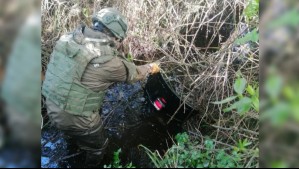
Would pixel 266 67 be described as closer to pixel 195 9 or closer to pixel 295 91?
pixel 295 91

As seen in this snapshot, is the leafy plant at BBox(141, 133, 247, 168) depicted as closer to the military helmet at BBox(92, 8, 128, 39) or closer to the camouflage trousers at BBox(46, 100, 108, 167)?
the camouflage trousers at BBox(46, 100, 108, 167)

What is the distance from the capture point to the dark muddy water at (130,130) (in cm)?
383

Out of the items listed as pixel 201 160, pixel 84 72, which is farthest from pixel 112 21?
pixel 201 160

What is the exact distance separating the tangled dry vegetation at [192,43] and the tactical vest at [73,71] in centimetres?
112

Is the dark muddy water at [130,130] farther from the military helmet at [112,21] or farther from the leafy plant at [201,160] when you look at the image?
the leafy plant at [201,160]

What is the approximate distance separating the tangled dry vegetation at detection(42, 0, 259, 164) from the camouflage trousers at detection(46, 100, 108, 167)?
1030 millimetres

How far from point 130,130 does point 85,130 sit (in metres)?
0.92

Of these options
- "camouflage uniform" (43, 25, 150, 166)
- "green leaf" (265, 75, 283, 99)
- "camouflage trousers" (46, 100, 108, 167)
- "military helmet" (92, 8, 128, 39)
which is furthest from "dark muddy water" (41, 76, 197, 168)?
"green leaf" (265, 75, 283, 99)

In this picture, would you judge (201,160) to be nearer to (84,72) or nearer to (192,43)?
(84,72)

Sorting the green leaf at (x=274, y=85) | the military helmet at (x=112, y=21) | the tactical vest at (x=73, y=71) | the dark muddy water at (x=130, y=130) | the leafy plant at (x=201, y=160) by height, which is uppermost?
the military helmet at (x=112, y=21)

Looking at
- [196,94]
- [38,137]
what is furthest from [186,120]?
[38,137]

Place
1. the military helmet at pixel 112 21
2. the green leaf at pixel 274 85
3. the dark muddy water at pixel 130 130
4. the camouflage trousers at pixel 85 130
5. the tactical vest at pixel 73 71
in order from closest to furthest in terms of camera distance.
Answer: the green leaf at pixel 274 85, the tactical vest at pixel 73 71, the military helmet at pixel 112 21, the camouflage trousers at pixel 85 130, the dark muddy water at pixel 130 130

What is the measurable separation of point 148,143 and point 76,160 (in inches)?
32.6

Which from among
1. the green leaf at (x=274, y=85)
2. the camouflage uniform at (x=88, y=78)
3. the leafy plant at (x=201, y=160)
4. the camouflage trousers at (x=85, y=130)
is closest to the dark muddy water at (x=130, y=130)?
the camouflage trousers at (x=85, y=130)
